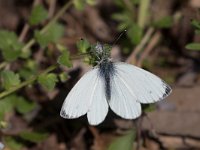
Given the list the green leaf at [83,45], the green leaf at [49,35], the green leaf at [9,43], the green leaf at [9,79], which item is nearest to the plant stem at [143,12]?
the green leaf at [49,35]

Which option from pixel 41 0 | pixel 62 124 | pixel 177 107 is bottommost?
pixel 62 124

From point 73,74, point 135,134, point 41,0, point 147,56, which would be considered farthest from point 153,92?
point 41,0

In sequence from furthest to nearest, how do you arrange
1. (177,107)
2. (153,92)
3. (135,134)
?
(177,107) → (135,134) → (153,92)

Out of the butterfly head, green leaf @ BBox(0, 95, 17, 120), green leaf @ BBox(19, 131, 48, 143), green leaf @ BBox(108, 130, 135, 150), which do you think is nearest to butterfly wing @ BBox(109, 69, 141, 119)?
the butterfly head

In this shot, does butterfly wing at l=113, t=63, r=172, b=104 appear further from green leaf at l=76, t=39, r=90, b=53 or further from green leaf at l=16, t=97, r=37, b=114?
green leaf at l=16, t=97, r=37, b=114

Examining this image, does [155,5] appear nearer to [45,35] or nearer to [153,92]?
[45,35]

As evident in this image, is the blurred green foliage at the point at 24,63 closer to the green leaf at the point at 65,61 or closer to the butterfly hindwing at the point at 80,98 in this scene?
the green leaf at the point at 65,61

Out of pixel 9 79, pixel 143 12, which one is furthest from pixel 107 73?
pixel 143 12
